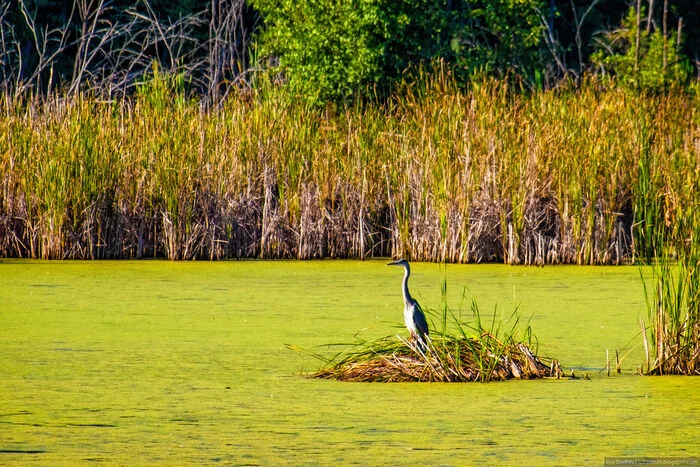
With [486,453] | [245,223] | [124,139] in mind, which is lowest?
[486,453]

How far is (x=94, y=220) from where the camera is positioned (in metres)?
11.7

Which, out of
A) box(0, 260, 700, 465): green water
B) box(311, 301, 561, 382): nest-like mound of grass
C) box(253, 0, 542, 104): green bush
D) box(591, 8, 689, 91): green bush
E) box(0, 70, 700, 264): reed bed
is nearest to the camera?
box(0, 260, 700, 465): green water

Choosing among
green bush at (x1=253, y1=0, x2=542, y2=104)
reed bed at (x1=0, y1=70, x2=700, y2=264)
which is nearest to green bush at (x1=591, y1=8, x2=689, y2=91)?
green bush at (x1=253, y1=0, x2=542, y2=104)

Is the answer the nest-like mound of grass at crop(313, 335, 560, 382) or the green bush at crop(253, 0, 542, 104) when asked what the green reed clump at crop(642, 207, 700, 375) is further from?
the green bush at crop(253, 0, 542, 104)

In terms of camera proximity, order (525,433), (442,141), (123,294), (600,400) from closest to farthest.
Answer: (525,433), (600,400), (123,294), (442,141)

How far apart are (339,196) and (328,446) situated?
7.24 m

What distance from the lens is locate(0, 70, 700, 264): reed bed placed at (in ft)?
37.4

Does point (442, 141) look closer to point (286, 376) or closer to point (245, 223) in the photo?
point (245, 223)

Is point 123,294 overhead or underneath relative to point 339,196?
underneath

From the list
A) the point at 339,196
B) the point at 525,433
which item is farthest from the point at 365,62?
the point at 525,433

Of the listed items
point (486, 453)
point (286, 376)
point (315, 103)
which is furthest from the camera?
point (315, 103)

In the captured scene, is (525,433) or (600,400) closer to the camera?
(525,433)

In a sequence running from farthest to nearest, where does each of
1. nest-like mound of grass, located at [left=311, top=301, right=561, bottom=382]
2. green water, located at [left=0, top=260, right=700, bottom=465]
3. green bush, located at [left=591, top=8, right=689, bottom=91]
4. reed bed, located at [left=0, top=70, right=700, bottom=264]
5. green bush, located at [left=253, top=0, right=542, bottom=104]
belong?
1. green bush, located at [left=591, top=8, right=689, bottom=91]
2. green bush, located at [left=253, top=0, right=542, bottom=104]
3. reed bed, located at [left=0, top=70, right=700, bottom=264]
4. nest-like mound of grass, located at [left=311, top=301, right=561, bottom=382]
5. green water, located at [left=0, top=260, right=700, bottom=465]

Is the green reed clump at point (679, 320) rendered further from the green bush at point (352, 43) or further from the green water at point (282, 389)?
the green bush at point (352, 43)
